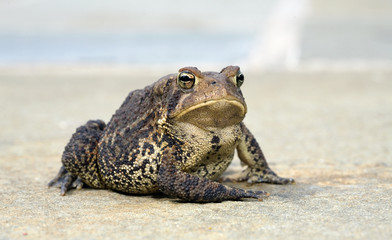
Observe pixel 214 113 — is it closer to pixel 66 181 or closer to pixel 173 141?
pixel 173 141

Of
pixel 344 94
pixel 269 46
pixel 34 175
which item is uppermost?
pixel 269 46

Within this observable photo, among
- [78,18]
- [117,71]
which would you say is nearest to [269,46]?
[117,71]

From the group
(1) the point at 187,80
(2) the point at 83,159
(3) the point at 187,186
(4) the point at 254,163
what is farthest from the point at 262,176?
(2) the point at 83,159

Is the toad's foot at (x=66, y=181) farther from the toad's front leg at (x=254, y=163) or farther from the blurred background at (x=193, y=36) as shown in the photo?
the blurred background at (x=193, y=36)

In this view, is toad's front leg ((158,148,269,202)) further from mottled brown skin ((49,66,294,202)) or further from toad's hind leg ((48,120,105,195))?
toad's hind leg ((48,120,105,195))

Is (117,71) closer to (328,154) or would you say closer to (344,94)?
(344,94)

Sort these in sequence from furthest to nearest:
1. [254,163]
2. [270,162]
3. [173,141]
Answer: [270,162] < [254,163] < [173,141]
